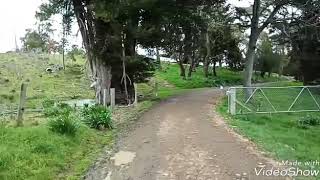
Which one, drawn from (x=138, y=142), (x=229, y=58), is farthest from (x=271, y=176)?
(x=229, y=58)

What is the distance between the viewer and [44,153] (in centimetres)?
1080

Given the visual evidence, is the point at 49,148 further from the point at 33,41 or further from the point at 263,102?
the point at 33,41

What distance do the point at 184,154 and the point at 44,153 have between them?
3.35 m

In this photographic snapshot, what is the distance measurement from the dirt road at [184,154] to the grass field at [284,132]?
0.59 m

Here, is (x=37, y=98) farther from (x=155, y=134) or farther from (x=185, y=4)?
(x=155, y=134)

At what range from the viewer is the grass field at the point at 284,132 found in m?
12.0

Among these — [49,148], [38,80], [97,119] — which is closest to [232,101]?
[97,119]

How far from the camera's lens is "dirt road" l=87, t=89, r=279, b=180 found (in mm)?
9477

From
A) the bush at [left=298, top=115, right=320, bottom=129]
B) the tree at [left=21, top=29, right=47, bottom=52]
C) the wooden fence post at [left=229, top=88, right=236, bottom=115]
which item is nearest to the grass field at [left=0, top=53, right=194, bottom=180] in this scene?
the wooden fence post at [left=229, top=88, right=236, bottom=115]

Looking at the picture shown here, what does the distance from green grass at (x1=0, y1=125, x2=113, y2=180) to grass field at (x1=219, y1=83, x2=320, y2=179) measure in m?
4.59

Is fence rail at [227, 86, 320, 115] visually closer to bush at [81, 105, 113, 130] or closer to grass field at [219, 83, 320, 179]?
grass field at [219, 83, 320, 179]

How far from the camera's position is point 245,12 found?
92.9ft

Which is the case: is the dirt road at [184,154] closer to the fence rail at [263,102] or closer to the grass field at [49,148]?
the grass field at [49,148]

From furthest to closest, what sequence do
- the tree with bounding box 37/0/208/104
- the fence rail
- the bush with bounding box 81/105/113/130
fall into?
the tree with bounding box 37/0/208/104
the fence rail
the bush with bounding box 81/105/113/130
